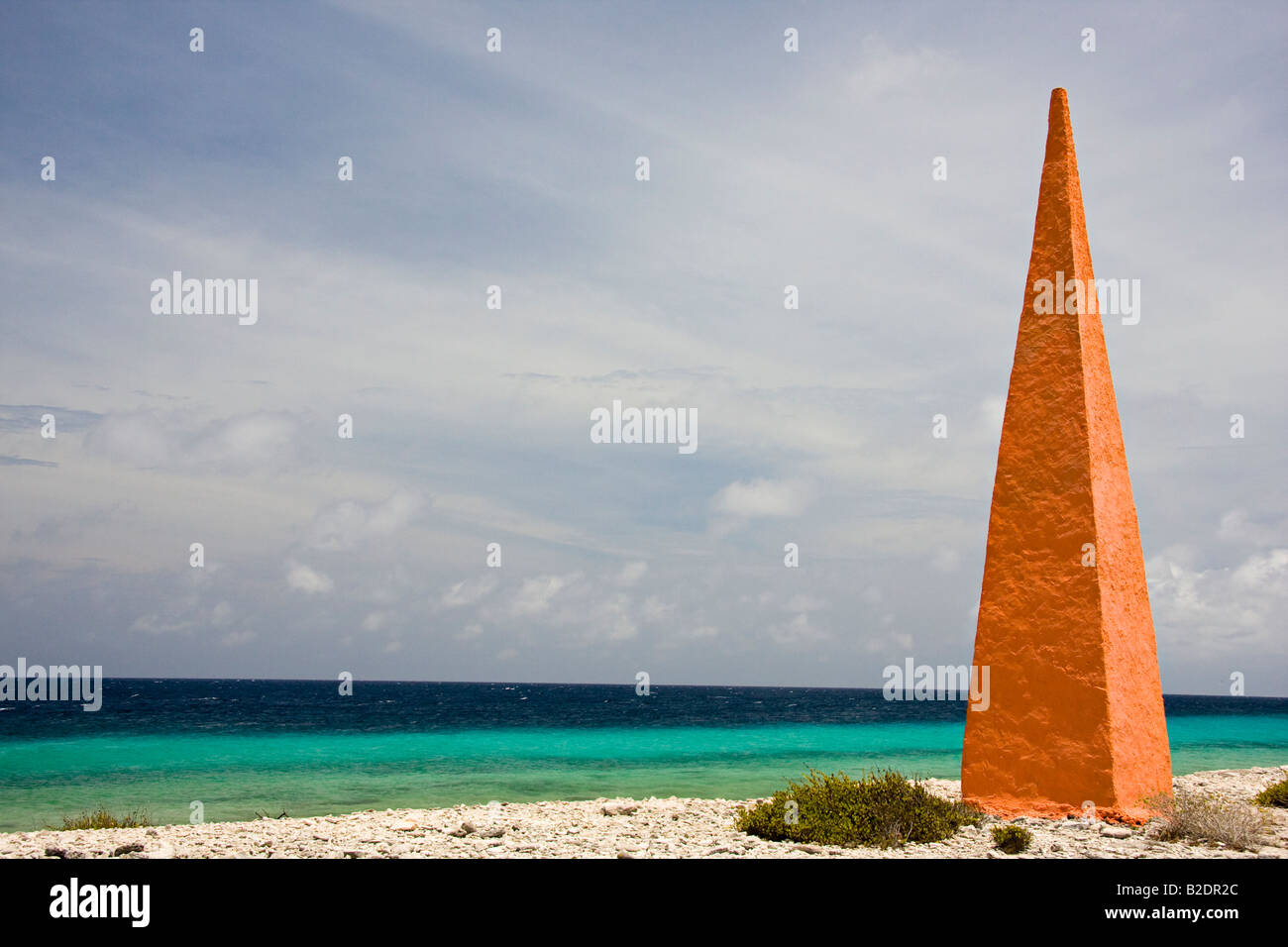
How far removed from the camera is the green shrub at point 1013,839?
9766 mm

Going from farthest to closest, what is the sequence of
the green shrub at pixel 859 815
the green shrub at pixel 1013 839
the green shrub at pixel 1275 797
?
the green shrub at pixel 1275 797 < the green shrub at pixel 859 815 < the green shrub at pixel 1013 839

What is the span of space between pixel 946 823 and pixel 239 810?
14.8 metres

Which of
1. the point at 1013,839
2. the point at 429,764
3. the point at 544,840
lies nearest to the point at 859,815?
the point at 1013,839

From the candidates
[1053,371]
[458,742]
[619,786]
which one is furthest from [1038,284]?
[458,742]

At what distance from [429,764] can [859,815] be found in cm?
2047

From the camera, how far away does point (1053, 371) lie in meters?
12.0

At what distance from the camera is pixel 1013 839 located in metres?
9.90

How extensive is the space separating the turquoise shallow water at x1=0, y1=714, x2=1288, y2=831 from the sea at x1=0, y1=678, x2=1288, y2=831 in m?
0.10

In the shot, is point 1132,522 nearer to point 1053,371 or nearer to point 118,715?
point 1053,371

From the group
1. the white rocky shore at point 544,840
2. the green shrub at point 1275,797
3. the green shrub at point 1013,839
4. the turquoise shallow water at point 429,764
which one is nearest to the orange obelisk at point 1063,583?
the white rocky shore at point 544,840

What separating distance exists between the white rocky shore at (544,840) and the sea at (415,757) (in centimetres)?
352

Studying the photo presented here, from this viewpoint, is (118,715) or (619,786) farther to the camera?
(118,715)

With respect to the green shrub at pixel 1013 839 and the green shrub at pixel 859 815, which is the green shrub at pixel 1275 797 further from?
the green shrub at pixel 1013 839

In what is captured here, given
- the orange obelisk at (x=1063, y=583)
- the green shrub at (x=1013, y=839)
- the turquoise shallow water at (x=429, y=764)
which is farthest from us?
the turquoise shallow water at (x=429, y=764)
